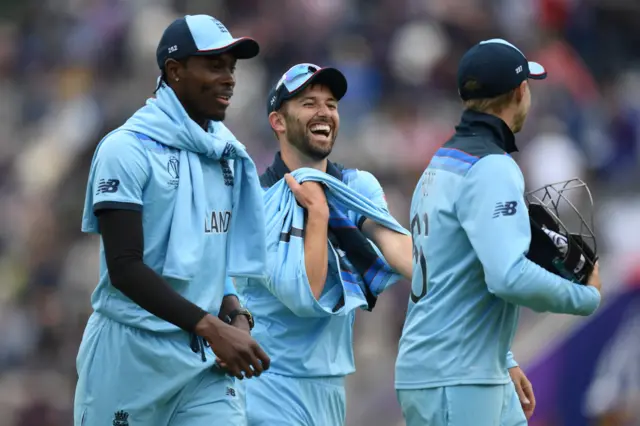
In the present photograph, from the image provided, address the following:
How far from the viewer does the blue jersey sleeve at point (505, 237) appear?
531cm

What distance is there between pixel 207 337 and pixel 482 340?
119 centimetres

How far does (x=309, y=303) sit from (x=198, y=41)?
1.47 metres

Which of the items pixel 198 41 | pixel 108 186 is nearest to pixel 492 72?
pixel 198 41

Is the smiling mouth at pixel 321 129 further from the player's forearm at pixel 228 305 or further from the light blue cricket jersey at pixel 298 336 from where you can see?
the player's forearm at pixel 228 305

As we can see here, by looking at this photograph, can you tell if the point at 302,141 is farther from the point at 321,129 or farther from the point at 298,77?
the point at 298,77

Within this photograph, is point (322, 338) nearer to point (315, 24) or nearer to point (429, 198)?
point (429, 198)

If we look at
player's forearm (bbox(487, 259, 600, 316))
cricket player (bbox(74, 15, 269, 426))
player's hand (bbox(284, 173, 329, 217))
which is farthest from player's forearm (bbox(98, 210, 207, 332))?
player's hand (bbox(284, 173, 329, 217))

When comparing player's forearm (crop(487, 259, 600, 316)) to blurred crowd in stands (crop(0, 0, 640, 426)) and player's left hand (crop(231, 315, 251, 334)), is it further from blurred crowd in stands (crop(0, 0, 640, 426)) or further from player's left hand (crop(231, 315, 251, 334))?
blurred crowd in stands (crop(0, 0, 640, 426))

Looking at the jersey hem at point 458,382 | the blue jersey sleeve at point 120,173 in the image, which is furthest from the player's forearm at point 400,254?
the blue jersey sleeve at point 120,173

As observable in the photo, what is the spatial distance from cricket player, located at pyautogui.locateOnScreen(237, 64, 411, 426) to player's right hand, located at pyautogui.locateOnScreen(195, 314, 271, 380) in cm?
121

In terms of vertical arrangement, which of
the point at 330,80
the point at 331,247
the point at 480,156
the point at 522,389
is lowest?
the point at 522,389

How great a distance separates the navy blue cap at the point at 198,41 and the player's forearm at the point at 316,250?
47.7 inches

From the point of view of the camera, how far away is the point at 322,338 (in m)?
6.54

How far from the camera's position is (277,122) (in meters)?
6.92
